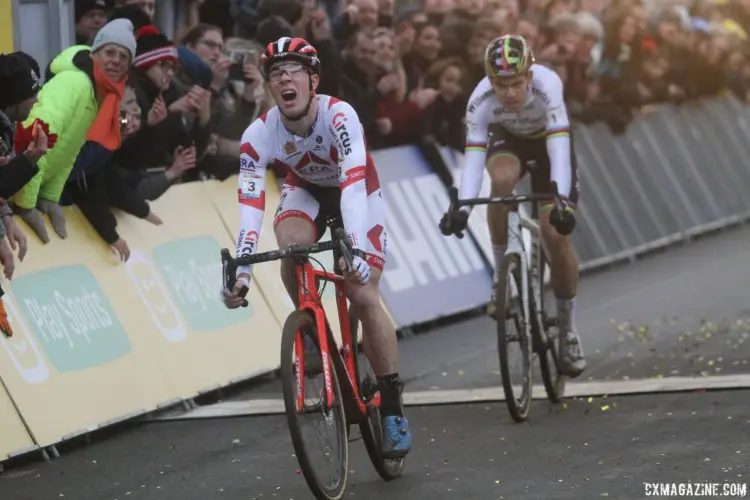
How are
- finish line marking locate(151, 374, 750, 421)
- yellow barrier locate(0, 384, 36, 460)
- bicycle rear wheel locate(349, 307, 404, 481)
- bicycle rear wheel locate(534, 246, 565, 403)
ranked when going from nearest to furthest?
bicycle rear wheel locate(349, 307, 404, 481) → yellow barrier locate(0, 384, 36, 460) → bicycle rear wheel locate(534, 246, 565, 403) → finish line marking locate(151, 374, 750, 421)

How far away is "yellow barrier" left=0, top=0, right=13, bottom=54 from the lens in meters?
10.8

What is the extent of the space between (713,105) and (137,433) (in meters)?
14.5

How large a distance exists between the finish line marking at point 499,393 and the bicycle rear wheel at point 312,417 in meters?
2.96

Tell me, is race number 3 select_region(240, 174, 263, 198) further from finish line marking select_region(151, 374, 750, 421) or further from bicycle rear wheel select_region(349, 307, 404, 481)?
finish line marking select_region(151, 374, 750, 421)

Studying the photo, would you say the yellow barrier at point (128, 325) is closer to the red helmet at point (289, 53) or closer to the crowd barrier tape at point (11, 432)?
the crowd barrier tape at point (11, 432)

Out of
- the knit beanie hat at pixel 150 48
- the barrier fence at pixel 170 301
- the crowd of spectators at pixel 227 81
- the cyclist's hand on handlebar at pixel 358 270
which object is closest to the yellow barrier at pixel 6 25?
the crowd of spectators at pixel 227 81

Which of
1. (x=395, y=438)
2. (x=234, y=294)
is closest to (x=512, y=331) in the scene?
(x=395, y=438)

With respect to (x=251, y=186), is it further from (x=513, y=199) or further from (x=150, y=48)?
(x=150, y=48)

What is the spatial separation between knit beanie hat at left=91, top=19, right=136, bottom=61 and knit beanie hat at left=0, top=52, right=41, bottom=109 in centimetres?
52

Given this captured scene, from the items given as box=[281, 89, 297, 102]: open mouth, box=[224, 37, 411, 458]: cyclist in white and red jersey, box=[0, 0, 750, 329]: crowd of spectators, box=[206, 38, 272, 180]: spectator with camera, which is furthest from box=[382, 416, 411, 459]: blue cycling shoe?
box=[206, 38, 272, 180]: spectator with camera

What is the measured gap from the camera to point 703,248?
19.5 meters

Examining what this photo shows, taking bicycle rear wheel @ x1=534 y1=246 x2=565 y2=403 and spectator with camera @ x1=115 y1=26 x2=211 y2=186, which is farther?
spectator with camera @ x1=115 y1=26 x2=211 y2=186

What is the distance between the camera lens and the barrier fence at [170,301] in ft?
32.6

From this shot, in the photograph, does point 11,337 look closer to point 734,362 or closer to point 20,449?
point 20,449
